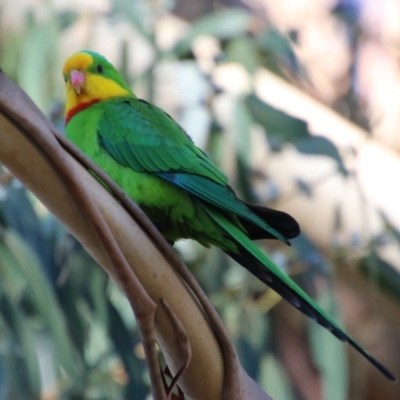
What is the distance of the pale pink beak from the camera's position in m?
1.56

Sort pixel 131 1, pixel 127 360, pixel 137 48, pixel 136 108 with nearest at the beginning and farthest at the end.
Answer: pixel 136 108
pixel 127 360
pixel 131 1
pixel 137 48

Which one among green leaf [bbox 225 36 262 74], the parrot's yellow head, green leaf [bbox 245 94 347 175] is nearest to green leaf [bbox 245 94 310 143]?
green leaf [bbox 245 94 347 175]

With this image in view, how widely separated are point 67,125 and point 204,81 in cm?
89

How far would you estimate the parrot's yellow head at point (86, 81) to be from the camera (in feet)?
5.18

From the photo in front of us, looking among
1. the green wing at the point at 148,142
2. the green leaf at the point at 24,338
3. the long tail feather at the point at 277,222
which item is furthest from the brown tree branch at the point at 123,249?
the green leaf at the point at 24,338

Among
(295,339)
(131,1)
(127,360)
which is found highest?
(131,1)

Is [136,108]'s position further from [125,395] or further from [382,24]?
[382,24]

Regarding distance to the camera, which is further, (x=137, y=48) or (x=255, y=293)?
(x=137, y=48)

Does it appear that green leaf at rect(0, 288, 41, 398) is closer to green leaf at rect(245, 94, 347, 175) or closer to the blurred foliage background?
the blurred foliage background

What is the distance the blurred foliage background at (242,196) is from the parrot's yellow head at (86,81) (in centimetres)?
31

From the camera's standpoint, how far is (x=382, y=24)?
363 cm

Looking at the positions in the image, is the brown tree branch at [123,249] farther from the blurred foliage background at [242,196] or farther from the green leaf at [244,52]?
the green leaf at [244,52]

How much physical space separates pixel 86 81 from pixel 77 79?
0.02 meters

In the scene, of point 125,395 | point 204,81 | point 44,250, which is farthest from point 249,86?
point 125,395
